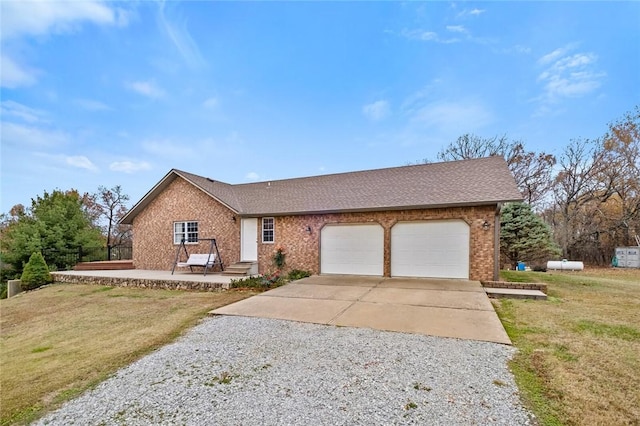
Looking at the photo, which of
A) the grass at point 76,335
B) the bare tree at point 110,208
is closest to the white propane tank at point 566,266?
the grass at point 76,335

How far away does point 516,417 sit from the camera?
2740mm

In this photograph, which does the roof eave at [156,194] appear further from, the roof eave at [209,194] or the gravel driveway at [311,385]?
the gravel driveway at [311,385]

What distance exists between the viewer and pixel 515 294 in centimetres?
800

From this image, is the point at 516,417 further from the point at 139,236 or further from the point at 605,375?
the point at 139,236

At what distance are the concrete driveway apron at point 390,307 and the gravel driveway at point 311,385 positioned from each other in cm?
60

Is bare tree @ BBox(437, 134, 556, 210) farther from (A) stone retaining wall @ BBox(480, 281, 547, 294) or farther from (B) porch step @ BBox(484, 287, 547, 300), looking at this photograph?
(B) porch step @ BBox(484, 287, 547, 300)

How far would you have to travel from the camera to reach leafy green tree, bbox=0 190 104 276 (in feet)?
49.7

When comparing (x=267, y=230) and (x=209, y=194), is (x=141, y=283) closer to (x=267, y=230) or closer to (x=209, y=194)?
(x=209, y=194)

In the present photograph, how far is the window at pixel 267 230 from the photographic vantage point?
12.8m

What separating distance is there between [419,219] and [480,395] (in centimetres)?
769

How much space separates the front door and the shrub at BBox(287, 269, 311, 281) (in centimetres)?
207

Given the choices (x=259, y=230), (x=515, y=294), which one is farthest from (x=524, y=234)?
(x=259, y=230)

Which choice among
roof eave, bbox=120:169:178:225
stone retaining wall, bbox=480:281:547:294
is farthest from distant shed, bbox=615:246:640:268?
roof eave, bbox=120:169:178:225

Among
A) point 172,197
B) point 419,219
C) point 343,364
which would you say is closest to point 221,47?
point 172,197
